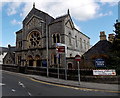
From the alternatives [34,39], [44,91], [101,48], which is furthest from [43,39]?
[44,91]

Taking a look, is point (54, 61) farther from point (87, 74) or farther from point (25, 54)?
point (87, 74)

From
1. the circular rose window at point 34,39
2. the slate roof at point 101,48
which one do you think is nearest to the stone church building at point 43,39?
the circular rose window at point 34,39

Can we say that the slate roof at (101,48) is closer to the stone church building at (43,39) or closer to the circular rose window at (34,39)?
the stone church building at (43,39)

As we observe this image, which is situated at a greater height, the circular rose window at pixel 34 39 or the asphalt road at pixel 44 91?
the circular rose window at pixel 34 39

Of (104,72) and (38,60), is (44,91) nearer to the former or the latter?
(104,72)

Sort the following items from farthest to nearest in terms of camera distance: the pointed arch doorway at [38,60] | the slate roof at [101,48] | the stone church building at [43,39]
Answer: the pointed arch doorway at [38,60]
the stone church building at [43,39]
the slate roof at [101,48]

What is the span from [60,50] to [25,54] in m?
17.0

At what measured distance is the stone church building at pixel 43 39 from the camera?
82.0ft

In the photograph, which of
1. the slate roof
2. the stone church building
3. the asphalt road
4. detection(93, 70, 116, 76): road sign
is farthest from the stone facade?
the asphalt road

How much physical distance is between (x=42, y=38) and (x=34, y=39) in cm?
318

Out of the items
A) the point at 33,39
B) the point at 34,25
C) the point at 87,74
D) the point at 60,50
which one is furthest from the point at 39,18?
the point at 87,74

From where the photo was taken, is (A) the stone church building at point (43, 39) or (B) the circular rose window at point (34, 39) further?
(B) the circular rose window at point (34, 39)

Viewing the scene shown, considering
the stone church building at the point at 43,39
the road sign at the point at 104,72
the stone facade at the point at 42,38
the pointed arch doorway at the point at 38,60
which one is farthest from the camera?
the pointed arch doorway at the point at 38,60

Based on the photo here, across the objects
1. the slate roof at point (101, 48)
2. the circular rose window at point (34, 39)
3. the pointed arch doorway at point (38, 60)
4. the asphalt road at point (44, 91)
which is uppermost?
the circular rose window at point (34, 39)
